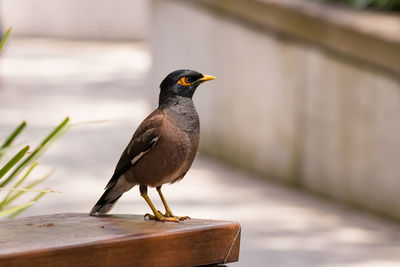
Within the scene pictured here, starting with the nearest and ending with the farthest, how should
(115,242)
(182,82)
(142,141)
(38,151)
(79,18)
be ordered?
(115,242)
(182,82)
(142,141)
(38,151)
(79,18)

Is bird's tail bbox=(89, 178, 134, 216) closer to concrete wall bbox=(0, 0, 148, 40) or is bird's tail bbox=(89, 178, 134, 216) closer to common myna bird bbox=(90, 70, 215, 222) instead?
common myna bird bbox=(90, 70, 215, 222)

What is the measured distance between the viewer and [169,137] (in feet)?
7.20

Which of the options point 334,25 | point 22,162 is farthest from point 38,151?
point 334,25

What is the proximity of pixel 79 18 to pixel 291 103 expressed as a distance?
33.1 ft

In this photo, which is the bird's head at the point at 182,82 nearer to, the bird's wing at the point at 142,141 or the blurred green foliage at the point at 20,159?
the bird's wing at the point at 142,141

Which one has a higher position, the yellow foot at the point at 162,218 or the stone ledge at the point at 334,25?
the stone ledge at the point at 334,25

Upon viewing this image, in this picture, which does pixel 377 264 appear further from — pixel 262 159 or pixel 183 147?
pixel 183 147

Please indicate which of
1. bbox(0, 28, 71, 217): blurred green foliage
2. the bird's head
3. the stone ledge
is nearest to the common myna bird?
the bird's head

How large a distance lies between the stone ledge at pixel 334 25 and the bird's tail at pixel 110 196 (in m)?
3.78

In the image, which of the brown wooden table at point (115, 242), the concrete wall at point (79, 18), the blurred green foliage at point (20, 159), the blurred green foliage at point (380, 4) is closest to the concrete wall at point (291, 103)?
the blurred green foliage at point (380, 4)

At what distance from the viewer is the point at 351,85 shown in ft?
20.7

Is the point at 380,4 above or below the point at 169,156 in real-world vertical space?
above

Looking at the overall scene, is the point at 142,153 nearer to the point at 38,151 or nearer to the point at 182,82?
the point at 182,82

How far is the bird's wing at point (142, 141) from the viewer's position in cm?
220
